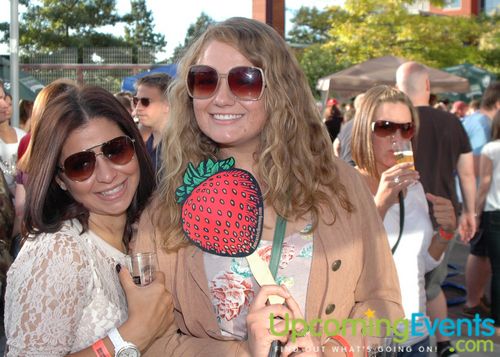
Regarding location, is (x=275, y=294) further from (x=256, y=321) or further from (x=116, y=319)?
(x=116, y=319)

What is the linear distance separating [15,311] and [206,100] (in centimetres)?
90

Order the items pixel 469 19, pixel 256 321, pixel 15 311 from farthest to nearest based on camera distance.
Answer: pixel 469 19 → pixel 15 311 → pixel 256 321

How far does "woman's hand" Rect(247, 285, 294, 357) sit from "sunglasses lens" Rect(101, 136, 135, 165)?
Result: 0.82 m

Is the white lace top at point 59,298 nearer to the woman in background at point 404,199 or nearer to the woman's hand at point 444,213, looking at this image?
the woman in background at point 404,199

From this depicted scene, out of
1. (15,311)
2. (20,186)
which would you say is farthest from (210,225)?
(20,186)

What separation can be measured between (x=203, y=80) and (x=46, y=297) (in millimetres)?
845

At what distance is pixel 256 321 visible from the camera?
1735 mm

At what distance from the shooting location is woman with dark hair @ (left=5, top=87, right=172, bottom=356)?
6.07 ft

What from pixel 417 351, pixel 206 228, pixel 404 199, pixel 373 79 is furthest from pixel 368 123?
pixel 373 79

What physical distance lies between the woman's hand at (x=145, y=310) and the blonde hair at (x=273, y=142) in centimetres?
16

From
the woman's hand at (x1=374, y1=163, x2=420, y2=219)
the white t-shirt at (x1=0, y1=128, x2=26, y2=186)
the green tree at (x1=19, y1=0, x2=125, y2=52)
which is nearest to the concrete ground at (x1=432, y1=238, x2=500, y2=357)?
the woman's hand at (x1=374, y1=163, x2=420, y2=219)

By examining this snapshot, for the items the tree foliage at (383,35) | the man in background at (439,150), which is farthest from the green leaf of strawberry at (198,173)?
the tree foliage at (383,35)

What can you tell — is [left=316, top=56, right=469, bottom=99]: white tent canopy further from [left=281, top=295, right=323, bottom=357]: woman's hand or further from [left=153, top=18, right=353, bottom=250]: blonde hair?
[left=281, top=295, right=323, bottom=357]: woman's hand

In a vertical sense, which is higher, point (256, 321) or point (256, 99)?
point (256, 99)
